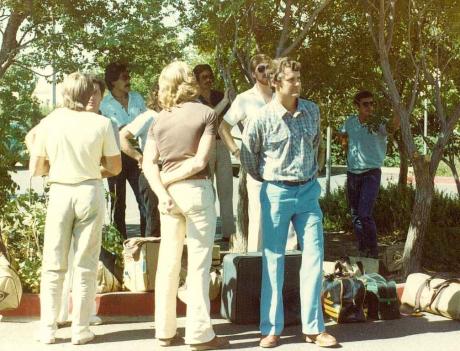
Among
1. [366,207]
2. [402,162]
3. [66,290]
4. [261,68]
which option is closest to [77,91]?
[66,290]

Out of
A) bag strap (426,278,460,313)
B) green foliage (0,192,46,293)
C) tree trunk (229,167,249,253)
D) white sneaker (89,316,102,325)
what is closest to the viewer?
white sneaker (89,316,102,325)

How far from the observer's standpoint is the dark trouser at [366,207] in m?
8.73

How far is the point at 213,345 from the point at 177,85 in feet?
5.86

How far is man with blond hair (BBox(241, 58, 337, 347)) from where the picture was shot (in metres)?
5.84

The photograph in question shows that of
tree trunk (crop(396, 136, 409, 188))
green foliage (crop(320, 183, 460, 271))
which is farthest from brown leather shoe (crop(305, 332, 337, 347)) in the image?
tree trunk (crop(396, 136, 409, 188))

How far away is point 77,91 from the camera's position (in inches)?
225

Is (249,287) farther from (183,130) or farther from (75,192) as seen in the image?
(75,192)

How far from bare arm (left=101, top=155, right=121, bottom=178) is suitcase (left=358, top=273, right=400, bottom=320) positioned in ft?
7.30

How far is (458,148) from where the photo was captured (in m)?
10.9

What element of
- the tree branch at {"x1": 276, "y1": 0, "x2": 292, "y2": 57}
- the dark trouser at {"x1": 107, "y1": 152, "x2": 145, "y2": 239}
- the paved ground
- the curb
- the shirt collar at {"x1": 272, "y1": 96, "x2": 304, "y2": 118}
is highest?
the tree branch at {"x1": 276, "y1": 0, "x2": 292, "y2": 57}

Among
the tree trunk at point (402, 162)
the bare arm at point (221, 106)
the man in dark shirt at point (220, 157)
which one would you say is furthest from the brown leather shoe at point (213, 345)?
the tree trunk at point (402, 162)

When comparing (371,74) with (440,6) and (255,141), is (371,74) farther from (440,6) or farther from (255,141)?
(255,141)

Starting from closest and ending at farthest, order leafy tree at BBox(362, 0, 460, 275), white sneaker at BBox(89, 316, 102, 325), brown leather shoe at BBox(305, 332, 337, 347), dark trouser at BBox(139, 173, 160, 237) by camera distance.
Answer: brown leather shoe at BBox(305, 332, 337, 347), white sneaker at BBox(89, 316, 102, 325), dark trouser at BBox(139, 173, 160, 237), leafy tree at BBox(362, 0, 460, 275)

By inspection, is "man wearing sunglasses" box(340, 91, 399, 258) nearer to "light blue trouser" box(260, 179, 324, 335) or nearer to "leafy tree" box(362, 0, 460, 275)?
"leafy tree" box(362, 0, 460, 275)
